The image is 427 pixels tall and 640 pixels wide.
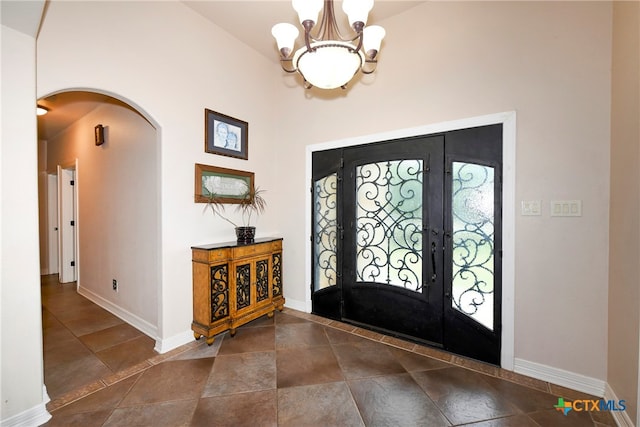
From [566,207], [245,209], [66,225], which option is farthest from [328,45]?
[66,225]

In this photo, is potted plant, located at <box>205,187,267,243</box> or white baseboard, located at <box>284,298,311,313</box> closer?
potted plant, located at <box>205,187,267,243</box>

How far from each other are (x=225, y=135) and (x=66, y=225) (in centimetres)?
386

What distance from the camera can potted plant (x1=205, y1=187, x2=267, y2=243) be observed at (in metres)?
2.80

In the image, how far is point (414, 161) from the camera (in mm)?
2516

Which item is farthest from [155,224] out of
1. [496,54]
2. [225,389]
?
[496,54]

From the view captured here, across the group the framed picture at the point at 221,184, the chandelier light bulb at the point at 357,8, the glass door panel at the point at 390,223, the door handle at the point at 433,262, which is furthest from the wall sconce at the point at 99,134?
the door handle at the point at 433,262

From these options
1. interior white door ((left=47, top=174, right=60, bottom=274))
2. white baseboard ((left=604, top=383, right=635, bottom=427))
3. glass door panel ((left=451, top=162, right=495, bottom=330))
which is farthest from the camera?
interior white door ((left=47, top=174, right=60, bottom=274))

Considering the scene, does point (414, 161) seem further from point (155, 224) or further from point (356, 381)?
point (155, 224)

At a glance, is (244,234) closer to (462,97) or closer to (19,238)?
(19,238)

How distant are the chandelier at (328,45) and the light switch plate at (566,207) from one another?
169 cm

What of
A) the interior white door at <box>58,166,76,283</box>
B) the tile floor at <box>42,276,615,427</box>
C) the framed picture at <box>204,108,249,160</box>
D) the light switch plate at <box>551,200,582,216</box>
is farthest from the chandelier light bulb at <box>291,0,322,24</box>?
the interior white door at <box>58,166,76,283</box>

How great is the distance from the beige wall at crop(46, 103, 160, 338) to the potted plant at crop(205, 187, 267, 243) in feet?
1.80

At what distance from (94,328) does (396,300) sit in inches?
127

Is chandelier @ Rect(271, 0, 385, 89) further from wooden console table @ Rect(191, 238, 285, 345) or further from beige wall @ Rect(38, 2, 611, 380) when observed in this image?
wooden console table @ Rect(191, 238, 285, 345)
